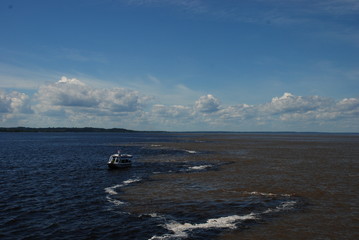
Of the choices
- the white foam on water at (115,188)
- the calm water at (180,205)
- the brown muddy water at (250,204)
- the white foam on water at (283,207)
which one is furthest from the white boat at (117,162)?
the white foam on water at (283,207)

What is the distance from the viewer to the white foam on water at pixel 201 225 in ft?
70.7

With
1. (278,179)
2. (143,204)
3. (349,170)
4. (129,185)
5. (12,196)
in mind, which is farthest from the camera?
(349,170)

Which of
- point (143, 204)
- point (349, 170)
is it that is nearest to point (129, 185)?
point (143, 204)

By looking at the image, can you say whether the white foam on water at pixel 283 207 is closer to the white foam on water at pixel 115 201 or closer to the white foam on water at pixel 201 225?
Answer: the white foam on water at pixel 201 225

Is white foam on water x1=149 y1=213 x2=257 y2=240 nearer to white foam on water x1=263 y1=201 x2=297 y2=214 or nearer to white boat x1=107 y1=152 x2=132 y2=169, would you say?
white foam on water x1=263 y1=201 x2=297 y2=214

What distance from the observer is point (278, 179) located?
43094 millimetres

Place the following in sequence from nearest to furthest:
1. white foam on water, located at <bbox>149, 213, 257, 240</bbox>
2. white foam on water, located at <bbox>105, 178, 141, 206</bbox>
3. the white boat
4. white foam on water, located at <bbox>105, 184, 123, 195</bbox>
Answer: white foam on water, located at <bbox>149, 213, 257, 240</bbox> < white foam on water, located at <bbox>105, 178, 141, 206</bbox> < white foam on water, located at <bbox>105, 184, 123, 195</bbox> < the white boat

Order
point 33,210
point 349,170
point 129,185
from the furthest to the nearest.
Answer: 1. point 349,170
2. point 129,185
3. point 33,210

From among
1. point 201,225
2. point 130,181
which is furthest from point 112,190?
point 201,225

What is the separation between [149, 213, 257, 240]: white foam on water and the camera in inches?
848

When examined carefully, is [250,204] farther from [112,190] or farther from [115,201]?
[112,190]

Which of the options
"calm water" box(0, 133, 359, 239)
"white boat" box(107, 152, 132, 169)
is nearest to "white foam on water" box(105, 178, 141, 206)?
"calm water" box(0, 133, 359, 239)

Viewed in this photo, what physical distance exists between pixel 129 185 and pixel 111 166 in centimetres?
1629

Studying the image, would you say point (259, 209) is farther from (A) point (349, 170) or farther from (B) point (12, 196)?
(A) point (349, 170)
